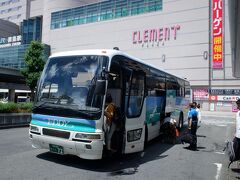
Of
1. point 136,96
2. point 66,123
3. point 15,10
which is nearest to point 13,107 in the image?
point 136,96

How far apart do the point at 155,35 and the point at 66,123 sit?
161 feet

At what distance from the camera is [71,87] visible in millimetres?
6926

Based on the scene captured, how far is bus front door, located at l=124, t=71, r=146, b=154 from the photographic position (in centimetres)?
786

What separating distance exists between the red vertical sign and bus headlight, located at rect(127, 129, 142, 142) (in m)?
41.5

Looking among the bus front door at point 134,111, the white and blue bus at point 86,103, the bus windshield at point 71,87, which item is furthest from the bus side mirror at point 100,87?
the bus front door at point 134,111

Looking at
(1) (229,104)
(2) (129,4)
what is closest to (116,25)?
(2) (129,4)

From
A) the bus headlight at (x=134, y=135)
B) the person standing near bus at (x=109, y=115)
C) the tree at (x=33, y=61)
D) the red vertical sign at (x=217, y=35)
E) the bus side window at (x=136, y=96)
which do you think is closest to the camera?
the person standing near bus at (x=109, y=115)

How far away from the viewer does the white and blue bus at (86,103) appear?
6590 millimetres

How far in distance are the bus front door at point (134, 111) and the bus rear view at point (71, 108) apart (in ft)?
4.35

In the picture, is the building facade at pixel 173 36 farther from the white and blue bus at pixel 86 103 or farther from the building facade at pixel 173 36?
the white and blue bus at pixel 86 103

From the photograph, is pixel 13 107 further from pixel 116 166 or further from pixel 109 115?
pixel 109 115

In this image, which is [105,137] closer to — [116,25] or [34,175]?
[34,175]

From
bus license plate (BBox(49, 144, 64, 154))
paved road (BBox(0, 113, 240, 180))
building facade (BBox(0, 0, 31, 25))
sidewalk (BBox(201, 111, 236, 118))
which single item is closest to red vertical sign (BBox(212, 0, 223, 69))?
sidewalk (BBox(201, 111, 236, 118))

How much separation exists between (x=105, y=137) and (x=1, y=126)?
10.3 meters
